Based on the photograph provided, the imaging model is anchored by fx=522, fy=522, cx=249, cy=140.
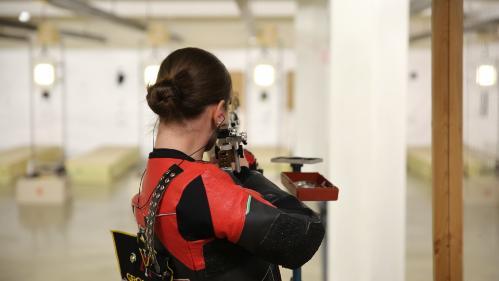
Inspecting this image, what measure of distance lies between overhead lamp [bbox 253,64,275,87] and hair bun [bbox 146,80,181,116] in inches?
157

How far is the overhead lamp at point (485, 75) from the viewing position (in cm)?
181

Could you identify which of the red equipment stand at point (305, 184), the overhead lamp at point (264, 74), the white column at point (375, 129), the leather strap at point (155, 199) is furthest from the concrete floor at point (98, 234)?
the overhead lamp at point (264, 74)

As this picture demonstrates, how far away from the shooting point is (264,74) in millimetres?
5324

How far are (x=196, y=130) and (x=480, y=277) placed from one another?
1153mm

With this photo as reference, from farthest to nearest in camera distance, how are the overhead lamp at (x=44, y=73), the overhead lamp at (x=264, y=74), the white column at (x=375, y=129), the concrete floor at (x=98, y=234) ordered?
the overhead lamp at (x=44, y=73) → the overhead lamp at (x=264, y=74) → the white column at (x=375, y=129) → the concrete floor at (x=98, y=234)

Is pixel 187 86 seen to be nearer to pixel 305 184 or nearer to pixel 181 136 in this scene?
pixel 181 136

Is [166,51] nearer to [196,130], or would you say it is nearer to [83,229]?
[83,229]

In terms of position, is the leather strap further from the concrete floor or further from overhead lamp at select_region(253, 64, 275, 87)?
overhead lamp at select_region(253, 64, 275, 87)

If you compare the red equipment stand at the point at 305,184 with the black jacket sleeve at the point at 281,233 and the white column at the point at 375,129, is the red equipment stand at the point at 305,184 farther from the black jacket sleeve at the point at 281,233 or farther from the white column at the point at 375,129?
the white column at the point at 375,129

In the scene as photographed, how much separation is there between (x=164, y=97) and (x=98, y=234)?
4.21m

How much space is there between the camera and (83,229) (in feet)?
17.8

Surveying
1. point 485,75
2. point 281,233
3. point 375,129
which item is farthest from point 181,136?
point 375,129

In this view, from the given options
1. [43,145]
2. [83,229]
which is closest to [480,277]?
[83,229]

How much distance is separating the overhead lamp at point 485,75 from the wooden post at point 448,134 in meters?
0.11
